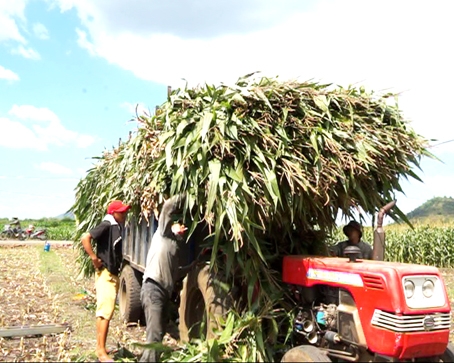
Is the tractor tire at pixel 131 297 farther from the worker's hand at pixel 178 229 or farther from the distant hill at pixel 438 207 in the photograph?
the distant hill at pixel 438 207

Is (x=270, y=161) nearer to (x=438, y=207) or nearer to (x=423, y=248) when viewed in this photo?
(x=423, y=248)

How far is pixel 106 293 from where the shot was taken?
5.47 metres

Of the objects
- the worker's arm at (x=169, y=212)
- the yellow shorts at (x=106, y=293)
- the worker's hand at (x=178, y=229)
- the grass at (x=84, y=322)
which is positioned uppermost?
the worker's arm at (x=169, y=212)

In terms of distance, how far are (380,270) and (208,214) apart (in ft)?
5.14

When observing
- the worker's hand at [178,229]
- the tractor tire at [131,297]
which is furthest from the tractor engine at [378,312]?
A: the tractor tire at [131,297]

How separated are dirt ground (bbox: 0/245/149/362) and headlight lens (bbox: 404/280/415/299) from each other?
284 cm

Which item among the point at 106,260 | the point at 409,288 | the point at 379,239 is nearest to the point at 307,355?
the point at 409,288

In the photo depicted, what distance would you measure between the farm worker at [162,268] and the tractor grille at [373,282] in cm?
183

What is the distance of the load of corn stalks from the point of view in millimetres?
4652

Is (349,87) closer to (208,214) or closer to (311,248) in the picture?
(311,248)

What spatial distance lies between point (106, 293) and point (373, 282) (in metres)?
2.89

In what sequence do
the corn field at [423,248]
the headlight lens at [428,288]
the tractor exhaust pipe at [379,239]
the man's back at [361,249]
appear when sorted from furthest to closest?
the corn field at [423,248] → the man's back at [361,249] → the tractor exhaust pipe at [379,239] → the headlight lens at [428,288]

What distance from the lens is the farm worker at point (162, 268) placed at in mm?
5027

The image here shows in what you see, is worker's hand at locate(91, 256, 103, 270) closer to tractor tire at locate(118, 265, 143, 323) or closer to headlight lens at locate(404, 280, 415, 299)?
tractor tire at locate(118, 265, 143, 323)
